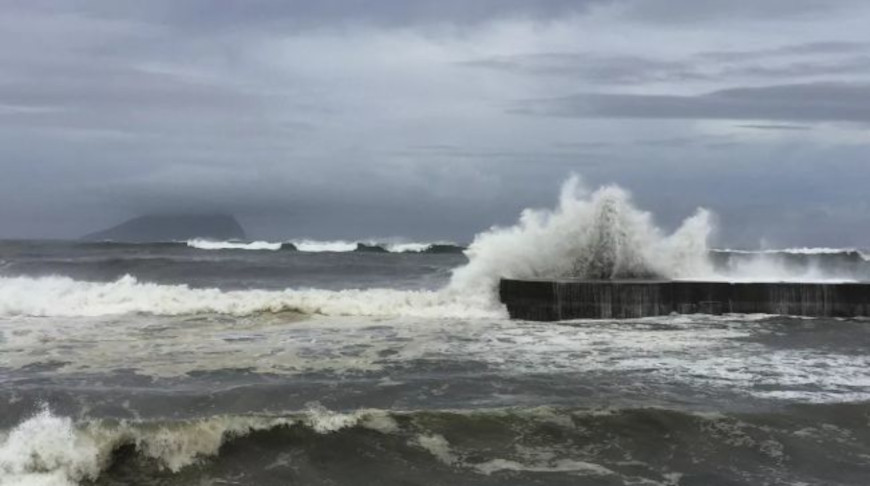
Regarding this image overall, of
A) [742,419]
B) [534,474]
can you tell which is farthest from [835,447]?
[534,474]

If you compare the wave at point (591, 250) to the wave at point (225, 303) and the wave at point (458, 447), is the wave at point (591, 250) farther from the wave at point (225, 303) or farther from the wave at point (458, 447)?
the wave at point (458, 447)

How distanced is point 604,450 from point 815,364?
426 cm

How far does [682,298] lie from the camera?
13.1m

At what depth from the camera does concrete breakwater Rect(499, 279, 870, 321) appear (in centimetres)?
1280

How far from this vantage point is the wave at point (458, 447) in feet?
18.9

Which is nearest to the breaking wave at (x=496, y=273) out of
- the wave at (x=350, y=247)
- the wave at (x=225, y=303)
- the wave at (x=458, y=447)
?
the wave at (x=225, y=303)

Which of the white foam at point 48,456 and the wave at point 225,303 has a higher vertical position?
the wave at point 225,303

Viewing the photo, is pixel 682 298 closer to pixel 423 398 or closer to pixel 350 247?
pixel 423 398

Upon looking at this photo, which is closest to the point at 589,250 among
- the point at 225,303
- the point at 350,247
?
the point at 225,303

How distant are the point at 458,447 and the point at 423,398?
121 cm

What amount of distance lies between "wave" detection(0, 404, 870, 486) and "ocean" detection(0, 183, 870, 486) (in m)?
0.02

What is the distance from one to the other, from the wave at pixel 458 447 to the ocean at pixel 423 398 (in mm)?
17

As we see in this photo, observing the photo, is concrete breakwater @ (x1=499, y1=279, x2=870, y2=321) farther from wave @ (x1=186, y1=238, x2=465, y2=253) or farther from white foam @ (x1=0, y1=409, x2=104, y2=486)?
wave @ (x1=186, y1=238, x2=465, y2=253)

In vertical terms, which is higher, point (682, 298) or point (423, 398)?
point (682, 298)
